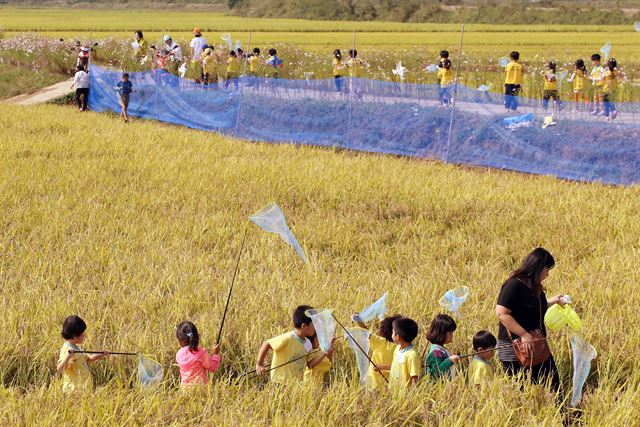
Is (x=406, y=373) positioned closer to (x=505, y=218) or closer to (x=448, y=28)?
(x=505, y=218)

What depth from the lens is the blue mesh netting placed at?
12.1 m

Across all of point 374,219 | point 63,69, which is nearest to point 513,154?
point 374,219

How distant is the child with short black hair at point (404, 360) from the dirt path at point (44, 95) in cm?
1761

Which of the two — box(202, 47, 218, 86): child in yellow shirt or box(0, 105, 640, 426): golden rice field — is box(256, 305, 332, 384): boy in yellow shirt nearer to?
box(0, 105, 640, 426): golden rice field

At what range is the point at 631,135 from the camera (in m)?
11.9

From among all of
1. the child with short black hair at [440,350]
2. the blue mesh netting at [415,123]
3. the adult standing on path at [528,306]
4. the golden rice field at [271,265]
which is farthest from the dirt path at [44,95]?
the adult standing on path at [528,306]

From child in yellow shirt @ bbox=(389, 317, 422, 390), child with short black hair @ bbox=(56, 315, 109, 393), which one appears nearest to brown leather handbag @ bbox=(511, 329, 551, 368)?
child in yellow shirt @ bbox=(389, 317, 422, 390)

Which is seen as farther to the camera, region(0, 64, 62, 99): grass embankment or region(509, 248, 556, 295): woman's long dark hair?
region(0, 64, 62, 99): grass embankment

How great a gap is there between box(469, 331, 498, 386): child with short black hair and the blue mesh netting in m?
7.23

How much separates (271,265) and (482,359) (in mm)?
2724

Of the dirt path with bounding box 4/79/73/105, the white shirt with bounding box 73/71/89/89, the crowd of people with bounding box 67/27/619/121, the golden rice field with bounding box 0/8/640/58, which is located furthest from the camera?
the golden rice field with bounding box 0/8/640/58

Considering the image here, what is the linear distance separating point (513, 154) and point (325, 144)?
3240 mm

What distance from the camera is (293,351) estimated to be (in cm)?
509

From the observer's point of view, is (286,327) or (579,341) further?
(286,327)
